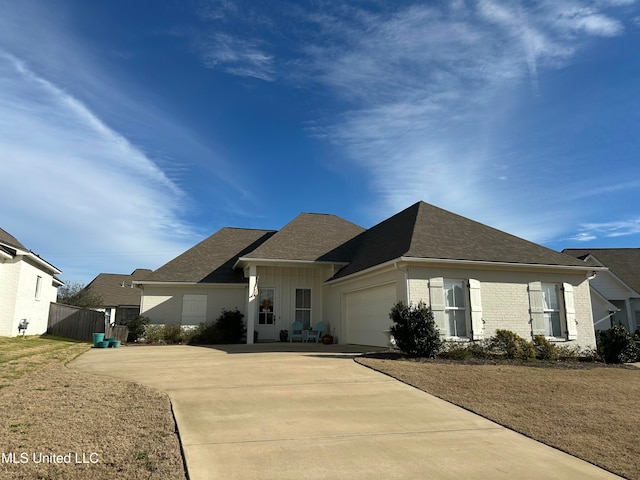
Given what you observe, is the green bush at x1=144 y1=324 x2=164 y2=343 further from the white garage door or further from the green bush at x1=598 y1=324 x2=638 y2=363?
the green bush at x1=598 y1=324 x2=638 y2=363

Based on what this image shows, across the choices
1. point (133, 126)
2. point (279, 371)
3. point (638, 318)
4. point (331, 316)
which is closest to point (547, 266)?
point (331, 316)

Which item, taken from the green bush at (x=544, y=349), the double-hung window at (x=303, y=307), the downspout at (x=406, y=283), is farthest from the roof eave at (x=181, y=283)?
the green bush at (x=544, y=349)

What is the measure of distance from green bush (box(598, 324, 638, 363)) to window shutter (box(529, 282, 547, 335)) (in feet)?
5.89

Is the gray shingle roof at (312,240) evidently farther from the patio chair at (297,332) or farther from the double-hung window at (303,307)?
the patio chair at (297,332)

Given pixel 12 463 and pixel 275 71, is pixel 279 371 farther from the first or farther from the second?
pixel 275 71

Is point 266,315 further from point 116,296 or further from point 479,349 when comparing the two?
point 116,296

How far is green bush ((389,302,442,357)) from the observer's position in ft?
37.9

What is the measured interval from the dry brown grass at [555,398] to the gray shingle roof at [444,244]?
391 cm

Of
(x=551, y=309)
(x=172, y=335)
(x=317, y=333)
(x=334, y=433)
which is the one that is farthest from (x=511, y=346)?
(x=172, y=335)

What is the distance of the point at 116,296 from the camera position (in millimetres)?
37781

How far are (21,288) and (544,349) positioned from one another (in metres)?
20.4

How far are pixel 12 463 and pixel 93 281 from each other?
4002cm

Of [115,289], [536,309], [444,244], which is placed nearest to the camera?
[536,309]

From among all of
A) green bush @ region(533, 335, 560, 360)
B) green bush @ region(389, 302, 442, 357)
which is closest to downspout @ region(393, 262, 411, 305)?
green bush @ region(389, 302, 442, 357)
